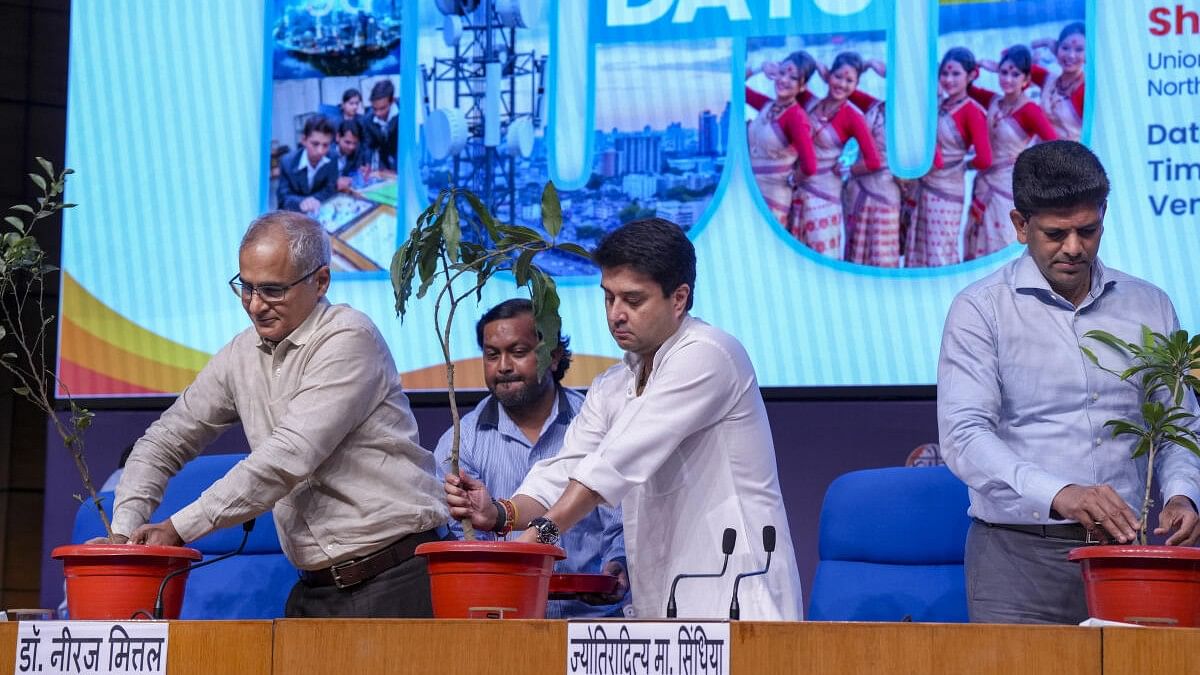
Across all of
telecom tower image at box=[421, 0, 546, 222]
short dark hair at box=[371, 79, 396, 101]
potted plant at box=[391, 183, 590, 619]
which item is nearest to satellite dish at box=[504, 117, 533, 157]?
telecom tower image at box=[421, 0, 546, 222]

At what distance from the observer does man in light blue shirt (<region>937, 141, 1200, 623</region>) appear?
244 centimetres

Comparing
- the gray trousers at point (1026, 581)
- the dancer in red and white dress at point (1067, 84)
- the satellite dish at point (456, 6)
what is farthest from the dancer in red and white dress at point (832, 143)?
the gray trousers at point (1026, 581)

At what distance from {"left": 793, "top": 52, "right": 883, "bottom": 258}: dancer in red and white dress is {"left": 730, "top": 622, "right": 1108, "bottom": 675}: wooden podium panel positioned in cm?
219

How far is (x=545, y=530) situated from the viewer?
7.60 feet

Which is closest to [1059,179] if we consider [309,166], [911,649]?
[911,649]

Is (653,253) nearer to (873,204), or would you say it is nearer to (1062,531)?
(1062,531)

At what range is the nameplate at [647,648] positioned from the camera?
6.03 ft

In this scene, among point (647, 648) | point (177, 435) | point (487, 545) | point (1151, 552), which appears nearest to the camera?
point (647, 648)

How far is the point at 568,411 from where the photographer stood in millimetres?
3645

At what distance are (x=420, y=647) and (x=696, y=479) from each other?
756 millimetres

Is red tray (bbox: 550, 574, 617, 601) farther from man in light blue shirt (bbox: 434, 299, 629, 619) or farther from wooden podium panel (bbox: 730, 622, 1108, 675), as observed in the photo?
wooden podium panel (bbox: 730, 622, 1108, 675)

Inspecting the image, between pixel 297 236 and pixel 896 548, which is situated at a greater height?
pixel 297 236

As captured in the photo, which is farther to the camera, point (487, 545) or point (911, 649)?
point (487, 545)

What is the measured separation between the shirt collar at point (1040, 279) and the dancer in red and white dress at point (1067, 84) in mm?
1214
